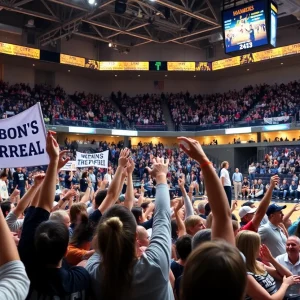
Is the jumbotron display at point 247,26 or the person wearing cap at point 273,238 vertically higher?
the jumbotron display at point 247,26

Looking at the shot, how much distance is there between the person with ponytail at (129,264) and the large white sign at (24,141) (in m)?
3.04

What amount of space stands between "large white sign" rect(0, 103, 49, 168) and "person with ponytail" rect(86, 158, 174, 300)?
3043 mm

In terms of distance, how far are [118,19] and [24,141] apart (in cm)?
2177

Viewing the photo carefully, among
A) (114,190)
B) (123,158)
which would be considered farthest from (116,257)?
(123,158)

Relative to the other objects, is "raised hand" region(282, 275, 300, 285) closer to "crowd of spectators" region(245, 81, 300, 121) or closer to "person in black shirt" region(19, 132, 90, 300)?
"person in black shirt" region(19, 132, 90, 300)

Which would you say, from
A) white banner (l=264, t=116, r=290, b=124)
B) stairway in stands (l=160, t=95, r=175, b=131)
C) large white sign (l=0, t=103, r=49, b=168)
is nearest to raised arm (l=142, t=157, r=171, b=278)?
large white sign (l=0, t=103, r=49, b=168)

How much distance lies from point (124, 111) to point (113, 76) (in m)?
3.14

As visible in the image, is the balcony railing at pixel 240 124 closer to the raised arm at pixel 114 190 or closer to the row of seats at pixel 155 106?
the row of seats at pixel 155 106

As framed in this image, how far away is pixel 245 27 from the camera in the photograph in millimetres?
12820

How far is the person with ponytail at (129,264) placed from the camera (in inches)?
71.6

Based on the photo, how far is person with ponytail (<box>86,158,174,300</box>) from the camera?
1.82 m

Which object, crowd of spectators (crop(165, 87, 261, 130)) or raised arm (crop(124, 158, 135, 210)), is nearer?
raised arm (crop(124, 158, 135, 210))

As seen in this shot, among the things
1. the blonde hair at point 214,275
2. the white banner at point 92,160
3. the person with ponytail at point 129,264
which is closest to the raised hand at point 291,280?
the person with ponytail at point 129,264

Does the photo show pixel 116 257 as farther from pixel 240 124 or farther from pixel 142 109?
pixel 142 109
